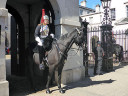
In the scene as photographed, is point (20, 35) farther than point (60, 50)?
Yes

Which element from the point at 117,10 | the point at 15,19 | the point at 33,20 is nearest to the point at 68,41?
the point at 33,20

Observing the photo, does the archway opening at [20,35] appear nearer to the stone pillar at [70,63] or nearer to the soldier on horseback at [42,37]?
the stone pillar at [70,63]

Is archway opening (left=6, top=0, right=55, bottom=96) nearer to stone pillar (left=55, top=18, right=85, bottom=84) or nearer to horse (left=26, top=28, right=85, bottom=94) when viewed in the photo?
stone pillar (left=55, top=18, right=85, bottom=84)

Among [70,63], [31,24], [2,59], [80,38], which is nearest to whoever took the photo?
[2,59]

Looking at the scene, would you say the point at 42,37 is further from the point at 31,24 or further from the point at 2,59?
the point at 31,24

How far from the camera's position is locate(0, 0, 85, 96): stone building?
4.56 meters

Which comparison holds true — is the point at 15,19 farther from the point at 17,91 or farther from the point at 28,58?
the point at 17,91

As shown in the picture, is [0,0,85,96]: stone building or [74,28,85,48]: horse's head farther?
[74,28,85,48]: horse's head

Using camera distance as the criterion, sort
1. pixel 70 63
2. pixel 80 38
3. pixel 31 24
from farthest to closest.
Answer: pixel 31 24 → pixel 70 63 → pixel 80 38

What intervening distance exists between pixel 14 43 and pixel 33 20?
71.4 inches

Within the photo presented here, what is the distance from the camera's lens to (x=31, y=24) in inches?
336

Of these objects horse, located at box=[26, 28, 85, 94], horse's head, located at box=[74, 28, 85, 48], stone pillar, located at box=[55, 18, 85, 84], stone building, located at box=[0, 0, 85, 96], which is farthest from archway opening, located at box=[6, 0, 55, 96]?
horse's head, located at box=[74, 28, 85, 48]

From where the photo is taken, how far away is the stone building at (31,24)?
456 cm

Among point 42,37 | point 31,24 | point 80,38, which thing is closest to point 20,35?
point 31,24
